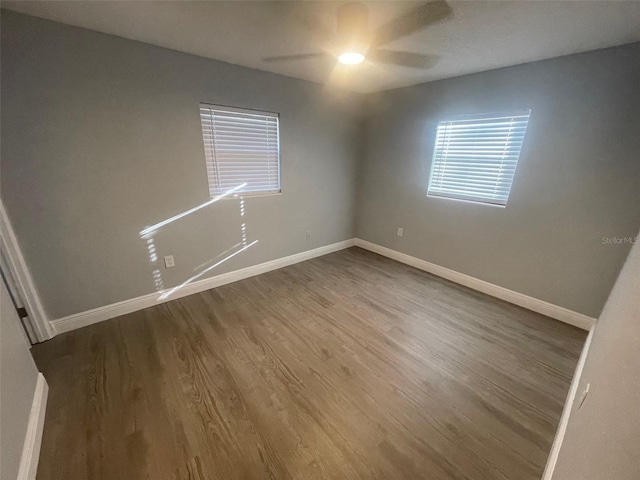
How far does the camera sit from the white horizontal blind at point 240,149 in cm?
243

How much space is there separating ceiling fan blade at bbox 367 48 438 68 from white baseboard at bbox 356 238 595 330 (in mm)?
2242

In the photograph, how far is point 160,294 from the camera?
2.45 metres

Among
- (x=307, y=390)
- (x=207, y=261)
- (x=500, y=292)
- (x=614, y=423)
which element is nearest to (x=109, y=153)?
(x=207, y=261)

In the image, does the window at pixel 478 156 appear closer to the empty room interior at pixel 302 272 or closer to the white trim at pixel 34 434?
the empty room interior at pixel 302 272

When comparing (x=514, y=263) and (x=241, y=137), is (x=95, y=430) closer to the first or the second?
(x=241, y=137)

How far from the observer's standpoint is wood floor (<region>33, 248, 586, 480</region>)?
3.98 ft

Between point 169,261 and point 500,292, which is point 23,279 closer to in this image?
point 169,261

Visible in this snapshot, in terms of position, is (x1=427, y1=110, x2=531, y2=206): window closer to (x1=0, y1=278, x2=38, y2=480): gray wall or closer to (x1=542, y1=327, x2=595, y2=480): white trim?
(x1=542, y1=327, x2=595, y2=480): white trim

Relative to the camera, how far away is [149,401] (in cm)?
148

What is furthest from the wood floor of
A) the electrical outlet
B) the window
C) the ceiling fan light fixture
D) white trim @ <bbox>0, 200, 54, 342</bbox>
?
the ceiling fan light fixture

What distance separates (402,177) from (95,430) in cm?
363

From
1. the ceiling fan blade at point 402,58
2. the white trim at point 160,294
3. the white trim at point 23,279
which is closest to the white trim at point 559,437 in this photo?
the ceiling fan blade at point 402,58

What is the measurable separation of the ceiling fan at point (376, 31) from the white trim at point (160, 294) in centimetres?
227

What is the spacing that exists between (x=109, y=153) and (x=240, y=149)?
1105 millimetres
